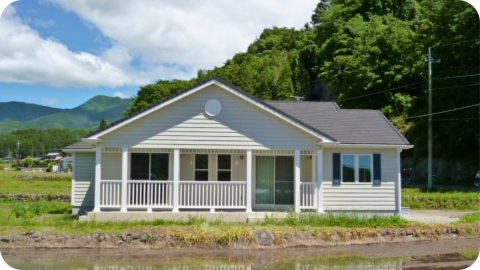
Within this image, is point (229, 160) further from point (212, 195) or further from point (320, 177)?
point (320, 177)

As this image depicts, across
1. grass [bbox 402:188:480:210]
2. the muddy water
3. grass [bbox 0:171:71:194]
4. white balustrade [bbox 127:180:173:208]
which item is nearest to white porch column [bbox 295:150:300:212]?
the muddy water

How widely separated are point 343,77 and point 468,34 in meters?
17.1

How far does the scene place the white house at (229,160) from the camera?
14680 millimetres

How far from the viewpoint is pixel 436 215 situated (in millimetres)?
17750

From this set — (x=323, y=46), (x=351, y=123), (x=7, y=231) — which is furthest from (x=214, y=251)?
(x=323, y=46)

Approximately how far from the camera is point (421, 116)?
3397 centimetres

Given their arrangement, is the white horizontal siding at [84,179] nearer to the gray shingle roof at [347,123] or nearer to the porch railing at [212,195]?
the porch railing at [212,195]

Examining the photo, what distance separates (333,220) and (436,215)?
265 inches

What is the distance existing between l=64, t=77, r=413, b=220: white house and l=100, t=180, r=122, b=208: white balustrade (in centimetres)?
4

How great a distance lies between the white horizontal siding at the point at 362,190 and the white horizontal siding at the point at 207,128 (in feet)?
5.91

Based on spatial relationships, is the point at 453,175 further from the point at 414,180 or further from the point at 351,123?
Result: the point at 351,123

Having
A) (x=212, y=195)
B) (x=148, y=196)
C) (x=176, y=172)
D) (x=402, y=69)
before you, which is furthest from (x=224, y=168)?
(x=402, y=69)

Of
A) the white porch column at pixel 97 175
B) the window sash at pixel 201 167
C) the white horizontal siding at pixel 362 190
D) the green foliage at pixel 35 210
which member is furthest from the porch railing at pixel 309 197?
the green foliage at pixel 35 210

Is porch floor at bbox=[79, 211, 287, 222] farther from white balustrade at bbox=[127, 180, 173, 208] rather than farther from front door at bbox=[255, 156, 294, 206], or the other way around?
front door at bbox=[255, 156, 294, 206]
